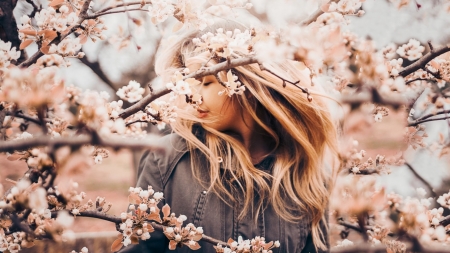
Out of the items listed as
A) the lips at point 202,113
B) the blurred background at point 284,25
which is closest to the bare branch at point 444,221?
the blurred background at point 284,25

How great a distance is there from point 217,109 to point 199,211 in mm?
367

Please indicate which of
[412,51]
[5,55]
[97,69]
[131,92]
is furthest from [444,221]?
[97,69]

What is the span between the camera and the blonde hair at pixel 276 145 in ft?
4.54

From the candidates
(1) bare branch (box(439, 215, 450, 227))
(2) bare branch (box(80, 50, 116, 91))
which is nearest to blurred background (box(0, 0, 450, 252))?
(2) bare branch (box(80, 50, 116, 91))

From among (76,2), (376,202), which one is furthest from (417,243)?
(76,2)

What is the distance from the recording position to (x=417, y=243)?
0.67 m

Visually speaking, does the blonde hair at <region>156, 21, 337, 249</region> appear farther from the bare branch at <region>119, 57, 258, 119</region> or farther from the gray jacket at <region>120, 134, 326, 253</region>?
the bare branch at <region>119, 57, 258, 119</region>

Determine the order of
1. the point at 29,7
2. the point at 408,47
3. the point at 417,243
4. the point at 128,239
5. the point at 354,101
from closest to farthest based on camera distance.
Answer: the point at 354,101
the point at 417,243
the point at 128,239
the point at 29,7
the point at 408,47

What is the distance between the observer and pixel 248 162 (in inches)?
56.0

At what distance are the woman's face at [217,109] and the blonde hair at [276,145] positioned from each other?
33mm

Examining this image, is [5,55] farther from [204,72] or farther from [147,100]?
[204,72]

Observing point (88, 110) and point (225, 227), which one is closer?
point (88, 110)

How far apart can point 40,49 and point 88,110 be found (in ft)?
1.36

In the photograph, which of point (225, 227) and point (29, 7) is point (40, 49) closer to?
point (29, 7)
